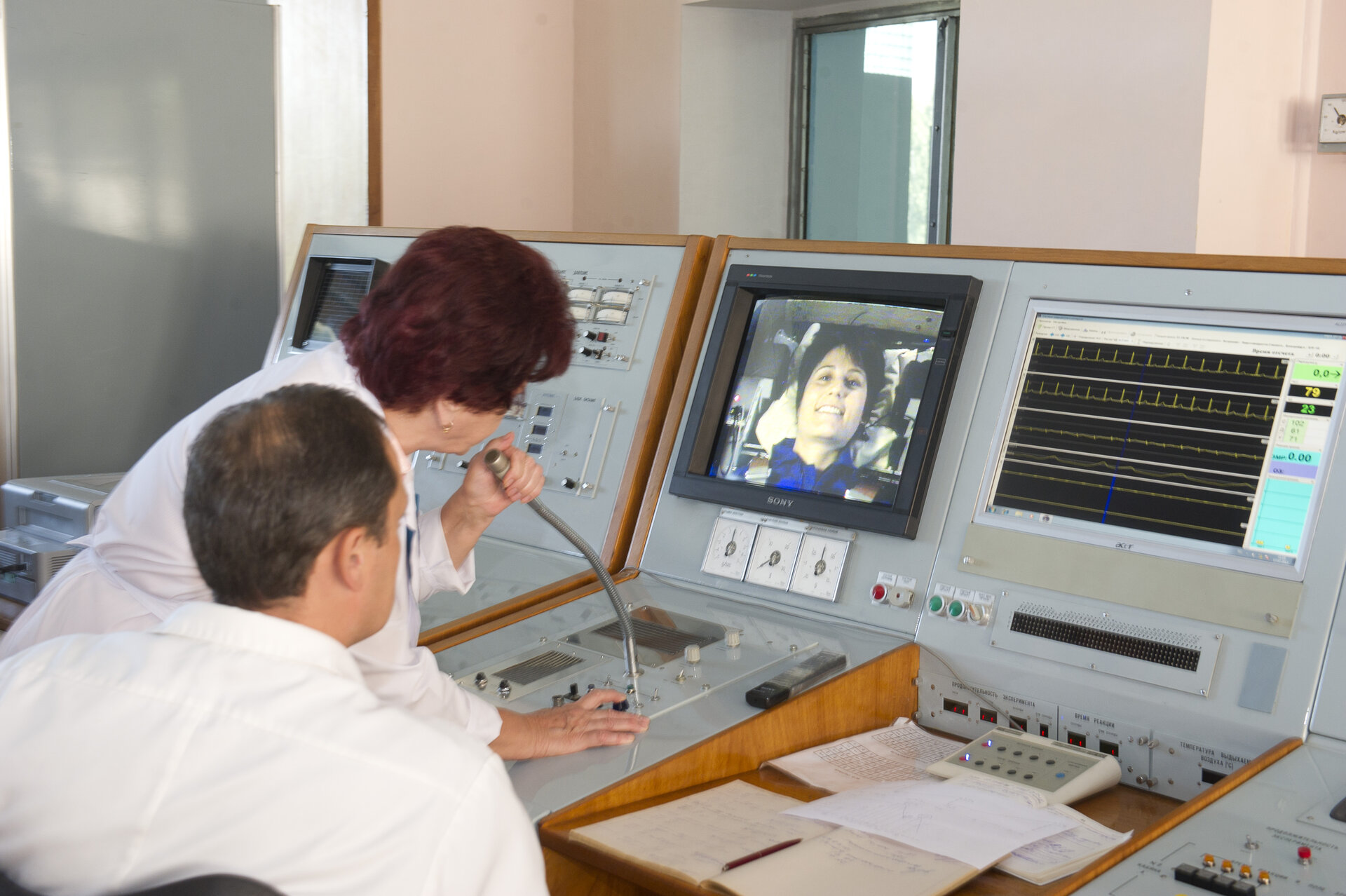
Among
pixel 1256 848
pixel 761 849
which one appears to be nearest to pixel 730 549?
pixel 761 849

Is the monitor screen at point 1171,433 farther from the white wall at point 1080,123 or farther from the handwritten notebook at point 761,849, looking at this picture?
the white wall at point 1080,123

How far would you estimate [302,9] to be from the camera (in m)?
3.88

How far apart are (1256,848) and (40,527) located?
93.6 inches

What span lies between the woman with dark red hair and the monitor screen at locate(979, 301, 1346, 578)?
2.51ft

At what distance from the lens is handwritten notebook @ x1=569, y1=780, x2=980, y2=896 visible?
3.89 feet

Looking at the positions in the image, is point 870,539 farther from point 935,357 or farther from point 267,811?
point 267,811

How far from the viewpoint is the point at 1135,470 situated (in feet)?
5.73

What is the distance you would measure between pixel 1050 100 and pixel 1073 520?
7.61 ft

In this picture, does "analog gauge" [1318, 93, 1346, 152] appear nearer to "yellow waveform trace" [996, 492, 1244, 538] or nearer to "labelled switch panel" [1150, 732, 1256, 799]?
"yellow waveform trace" [996, 492, 1244, 538]

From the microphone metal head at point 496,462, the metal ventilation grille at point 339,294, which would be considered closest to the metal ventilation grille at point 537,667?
the microphone metal head at point 496,462

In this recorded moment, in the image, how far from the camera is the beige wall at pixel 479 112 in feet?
14.1

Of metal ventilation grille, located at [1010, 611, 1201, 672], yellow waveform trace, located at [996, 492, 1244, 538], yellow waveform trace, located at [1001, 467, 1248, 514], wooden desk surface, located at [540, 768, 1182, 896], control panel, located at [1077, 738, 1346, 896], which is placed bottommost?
wooden desk surface, located at [540, 768, 1182, 896]

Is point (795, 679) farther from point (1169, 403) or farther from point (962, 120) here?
point (962, 120)

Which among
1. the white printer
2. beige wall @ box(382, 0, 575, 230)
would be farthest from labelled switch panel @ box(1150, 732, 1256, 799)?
beige wall @ box(382, 0, 575, 230)
